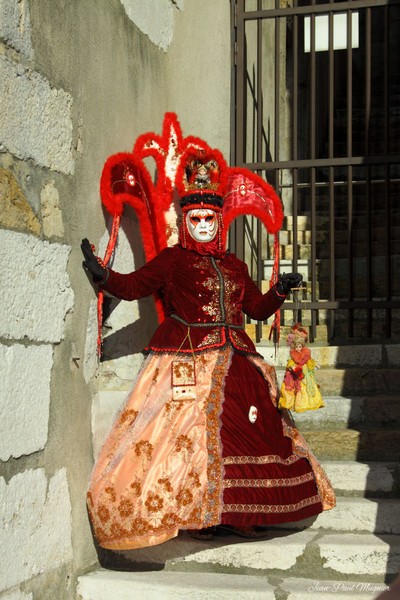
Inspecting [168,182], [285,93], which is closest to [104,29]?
[168,182]

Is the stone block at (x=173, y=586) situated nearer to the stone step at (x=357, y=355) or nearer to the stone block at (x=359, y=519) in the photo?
the stone block at (x=359, y=519)

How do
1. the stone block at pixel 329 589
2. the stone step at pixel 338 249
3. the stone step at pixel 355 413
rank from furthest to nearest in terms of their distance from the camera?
the stone step at pixel 338 249, the stone step at pixel 355 413, the stone block at pixel 329 589

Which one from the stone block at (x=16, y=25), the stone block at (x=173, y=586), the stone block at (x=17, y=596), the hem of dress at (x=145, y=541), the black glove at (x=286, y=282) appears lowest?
the stone block at (x=173, y=586)

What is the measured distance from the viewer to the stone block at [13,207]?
3.36 meters

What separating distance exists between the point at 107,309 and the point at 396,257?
10.7 ft

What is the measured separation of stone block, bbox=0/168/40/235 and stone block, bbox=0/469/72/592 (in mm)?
889

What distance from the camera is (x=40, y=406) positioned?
361cm

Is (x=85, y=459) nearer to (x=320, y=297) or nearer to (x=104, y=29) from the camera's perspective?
(x=104, y=29)

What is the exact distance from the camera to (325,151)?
9.29 m

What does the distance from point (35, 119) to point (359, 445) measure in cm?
229

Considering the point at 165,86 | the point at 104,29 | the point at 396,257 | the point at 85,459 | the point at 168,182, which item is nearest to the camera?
the point at 85,459

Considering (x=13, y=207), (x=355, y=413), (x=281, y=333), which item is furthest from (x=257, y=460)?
(x=281, y=333)

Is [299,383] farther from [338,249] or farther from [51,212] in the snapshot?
[338,249]

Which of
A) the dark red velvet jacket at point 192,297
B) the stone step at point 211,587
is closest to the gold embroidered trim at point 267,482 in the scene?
the stone step at point 211,587
